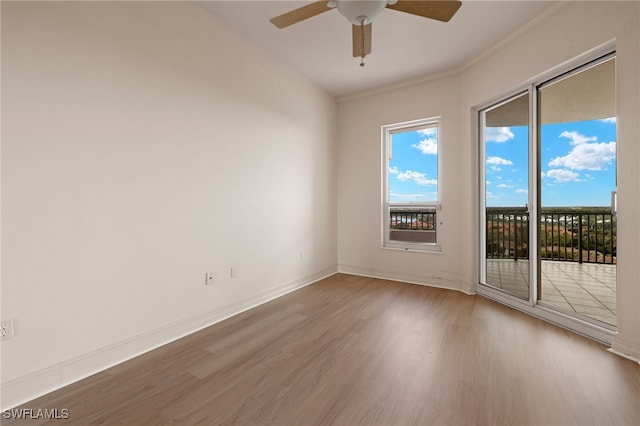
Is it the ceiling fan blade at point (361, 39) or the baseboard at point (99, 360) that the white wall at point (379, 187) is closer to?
the ceiling fan blade at point (361, 39)

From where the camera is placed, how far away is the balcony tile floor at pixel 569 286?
271 centimetres

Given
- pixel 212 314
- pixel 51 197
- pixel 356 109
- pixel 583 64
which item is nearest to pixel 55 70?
pixel 51 197

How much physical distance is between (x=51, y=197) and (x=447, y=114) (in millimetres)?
4059

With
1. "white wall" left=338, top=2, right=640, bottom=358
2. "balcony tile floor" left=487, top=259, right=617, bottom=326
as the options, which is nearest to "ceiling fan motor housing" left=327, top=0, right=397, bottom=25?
"white wall" left=338, top=2, right=640, bottom=358

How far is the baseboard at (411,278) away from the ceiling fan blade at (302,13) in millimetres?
3340

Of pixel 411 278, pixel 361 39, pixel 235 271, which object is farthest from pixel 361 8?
pixel 411 278

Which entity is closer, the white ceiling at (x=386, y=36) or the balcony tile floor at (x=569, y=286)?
the white ceiling at (x=386, y=36)

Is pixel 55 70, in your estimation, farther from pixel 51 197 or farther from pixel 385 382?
pixel 385 382

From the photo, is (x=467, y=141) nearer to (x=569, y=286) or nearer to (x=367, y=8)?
(x=569, y=286)

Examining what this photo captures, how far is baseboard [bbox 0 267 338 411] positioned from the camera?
151cm

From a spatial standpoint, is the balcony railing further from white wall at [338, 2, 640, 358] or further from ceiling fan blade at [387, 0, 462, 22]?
ceiling fan blade at [387, 0, 462, 22]

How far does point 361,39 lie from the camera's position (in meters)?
2.00

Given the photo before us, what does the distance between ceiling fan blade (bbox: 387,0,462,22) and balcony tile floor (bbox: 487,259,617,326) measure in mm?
2465

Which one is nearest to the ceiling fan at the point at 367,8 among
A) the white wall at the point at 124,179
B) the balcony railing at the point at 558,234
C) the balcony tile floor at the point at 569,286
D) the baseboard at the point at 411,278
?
the white wall at the point at 124,179
